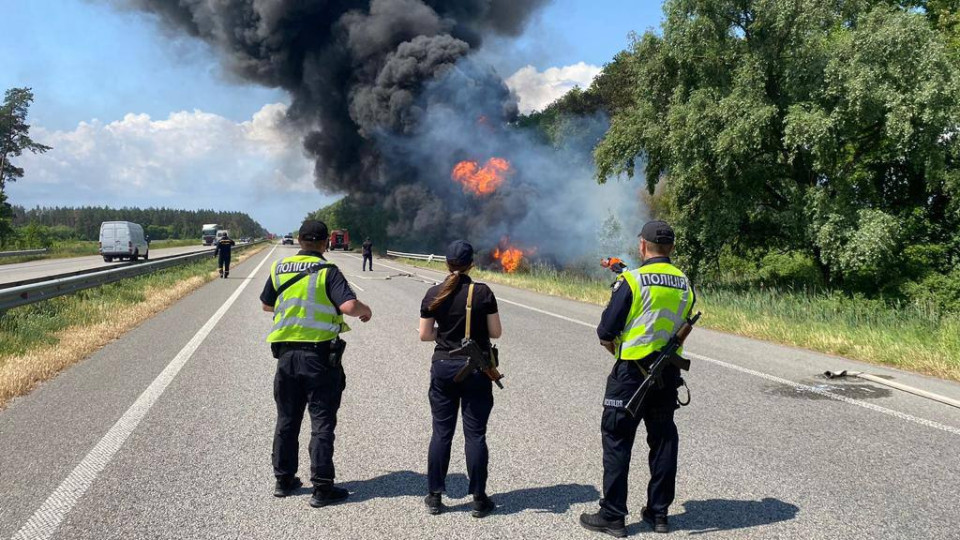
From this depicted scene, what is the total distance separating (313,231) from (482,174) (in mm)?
33444

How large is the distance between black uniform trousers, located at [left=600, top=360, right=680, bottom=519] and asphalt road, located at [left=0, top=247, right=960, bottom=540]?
21cm

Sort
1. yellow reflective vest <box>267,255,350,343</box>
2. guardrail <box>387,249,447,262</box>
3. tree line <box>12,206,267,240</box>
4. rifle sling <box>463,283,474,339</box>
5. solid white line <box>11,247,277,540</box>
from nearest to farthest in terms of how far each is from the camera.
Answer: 1. solid white line <box>11,247,277,540</box>
2. rifle sling <box>463,283,474,339</box>
3. yellow reflective vest <box>267,255,350,343</box>
4. guardrail <box>387,249,447,262</box>
5. tree line <box>12,206,267,240</box>

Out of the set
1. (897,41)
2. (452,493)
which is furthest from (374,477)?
(897,41)

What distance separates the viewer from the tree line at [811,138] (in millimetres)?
15297

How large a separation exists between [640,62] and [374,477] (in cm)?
1879

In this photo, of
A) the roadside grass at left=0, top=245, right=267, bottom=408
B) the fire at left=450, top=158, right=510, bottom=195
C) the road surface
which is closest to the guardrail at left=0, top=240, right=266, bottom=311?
the roadside grass at left=0, top=245, right=267, bottom=408

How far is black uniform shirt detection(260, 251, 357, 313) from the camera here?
4.00 metres

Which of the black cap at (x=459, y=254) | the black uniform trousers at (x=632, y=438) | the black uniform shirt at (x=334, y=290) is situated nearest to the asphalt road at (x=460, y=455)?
the black uniform trousers at (x=632, y=438)

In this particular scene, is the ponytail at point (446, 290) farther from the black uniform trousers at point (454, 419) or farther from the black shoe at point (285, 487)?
the black shoe at point (285, 487)

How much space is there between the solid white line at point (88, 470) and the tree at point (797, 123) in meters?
14.7

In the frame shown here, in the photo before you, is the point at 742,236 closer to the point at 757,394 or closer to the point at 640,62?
the point at 640,62

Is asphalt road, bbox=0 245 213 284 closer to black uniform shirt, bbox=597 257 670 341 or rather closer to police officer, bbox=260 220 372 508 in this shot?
police officer, bbox=260 220 372 508

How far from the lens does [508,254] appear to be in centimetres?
3675

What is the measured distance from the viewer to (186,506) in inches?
142
